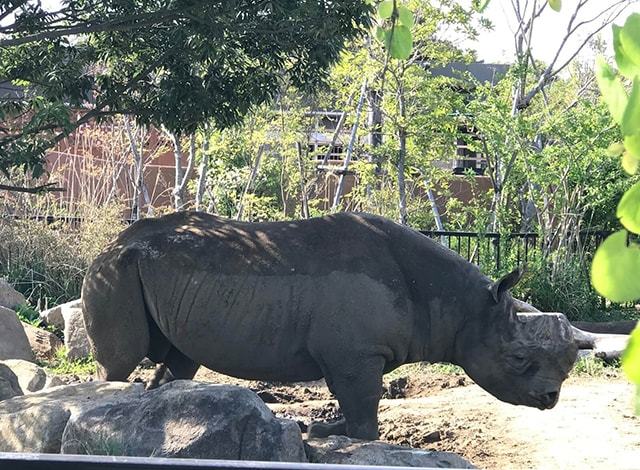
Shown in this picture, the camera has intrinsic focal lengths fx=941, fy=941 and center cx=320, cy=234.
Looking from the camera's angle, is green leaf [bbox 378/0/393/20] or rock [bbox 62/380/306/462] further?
rock [bbox 62/380/306/462]

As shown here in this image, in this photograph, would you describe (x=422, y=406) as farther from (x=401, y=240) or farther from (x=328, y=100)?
(x=328, y=100)

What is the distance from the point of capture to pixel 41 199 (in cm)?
1384

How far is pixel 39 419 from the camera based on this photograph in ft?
15.7

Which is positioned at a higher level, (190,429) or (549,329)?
(549,329)

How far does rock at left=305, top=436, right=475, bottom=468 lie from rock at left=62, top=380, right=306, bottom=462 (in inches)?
11.3

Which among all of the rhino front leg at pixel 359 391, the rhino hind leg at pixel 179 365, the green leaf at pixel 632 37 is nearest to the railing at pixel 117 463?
the green leaf at pixel 632 37

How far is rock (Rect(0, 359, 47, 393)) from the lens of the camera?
7071 millimetres

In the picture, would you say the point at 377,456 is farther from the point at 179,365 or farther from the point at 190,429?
the point at 179,365

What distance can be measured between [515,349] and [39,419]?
108 inches

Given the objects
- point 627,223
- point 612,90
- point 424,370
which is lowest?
point 424,370

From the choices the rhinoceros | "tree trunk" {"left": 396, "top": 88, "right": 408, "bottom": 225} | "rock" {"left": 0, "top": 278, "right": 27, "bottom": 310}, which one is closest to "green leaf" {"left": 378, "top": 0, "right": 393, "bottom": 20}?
the rhinoceros

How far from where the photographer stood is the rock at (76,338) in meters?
9.84

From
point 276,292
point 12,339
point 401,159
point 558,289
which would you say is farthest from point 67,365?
point 401,159

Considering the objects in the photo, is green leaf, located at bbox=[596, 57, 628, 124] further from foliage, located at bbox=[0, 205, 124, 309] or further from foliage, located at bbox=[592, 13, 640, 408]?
foliage, located at bbox=[0, 205, 124, 309]
